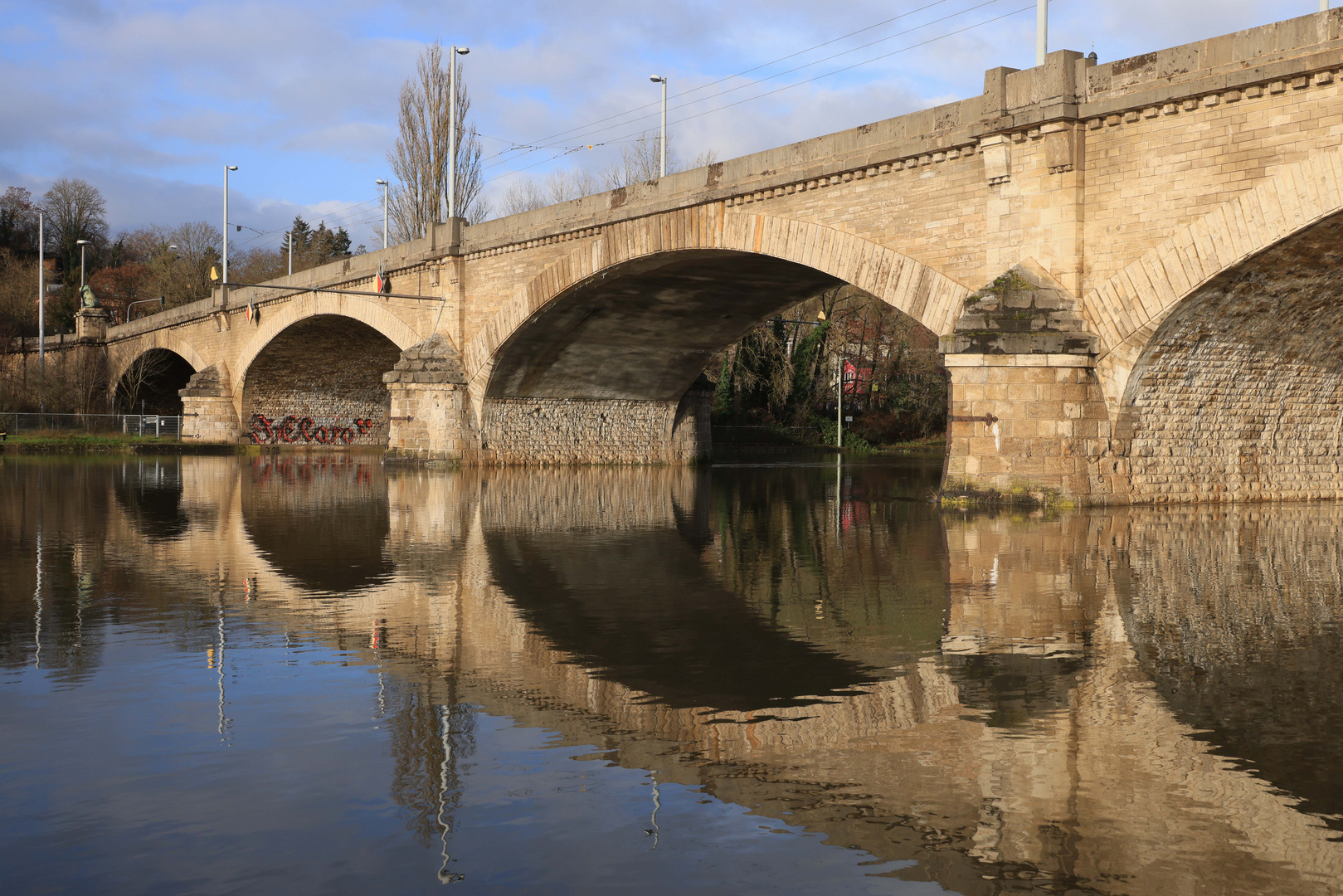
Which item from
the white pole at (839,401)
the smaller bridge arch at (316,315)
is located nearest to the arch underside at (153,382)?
the smaller bridge arch at (316,315)

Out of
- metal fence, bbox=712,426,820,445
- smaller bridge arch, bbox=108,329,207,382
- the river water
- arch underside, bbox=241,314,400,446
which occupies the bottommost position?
the river water

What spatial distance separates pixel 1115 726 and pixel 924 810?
1.33 meters

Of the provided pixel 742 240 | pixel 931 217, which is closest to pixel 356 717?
pixel 931 217

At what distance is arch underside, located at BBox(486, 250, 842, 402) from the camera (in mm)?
23844

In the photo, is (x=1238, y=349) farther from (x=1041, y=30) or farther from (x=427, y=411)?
(x=427, y=411)

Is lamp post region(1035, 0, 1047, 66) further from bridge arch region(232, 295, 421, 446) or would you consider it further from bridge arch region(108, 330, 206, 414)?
bridge arch region(108, 330, 206, 414)

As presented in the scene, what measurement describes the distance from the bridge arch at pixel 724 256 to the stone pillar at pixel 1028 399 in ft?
5.06

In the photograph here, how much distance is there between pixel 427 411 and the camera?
2806cm

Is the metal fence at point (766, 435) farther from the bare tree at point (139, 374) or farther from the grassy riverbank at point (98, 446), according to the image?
the bare tree at point (139, 374)

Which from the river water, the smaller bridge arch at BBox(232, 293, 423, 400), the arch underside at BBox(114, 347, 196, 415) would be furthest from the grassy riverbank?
the river water

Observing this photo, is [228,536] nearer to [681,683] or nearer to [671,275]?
[681,683]

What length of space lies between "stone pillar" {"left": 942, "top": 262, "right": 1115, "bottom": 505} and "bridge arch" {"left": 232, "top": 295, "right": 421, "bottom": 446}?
23.4 meters

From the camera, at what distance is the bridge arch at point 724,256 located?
56.4 ft

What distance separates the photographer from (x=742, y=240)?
66.9ft
